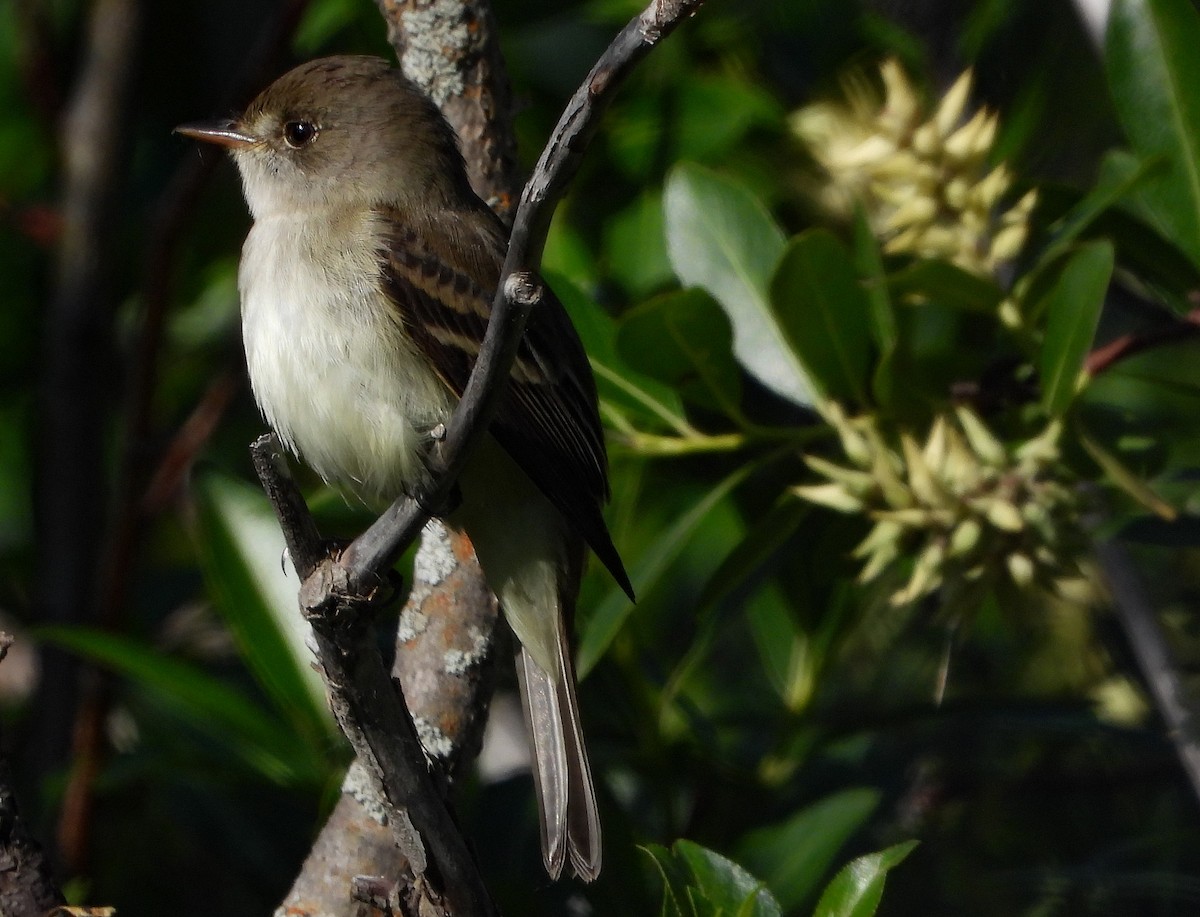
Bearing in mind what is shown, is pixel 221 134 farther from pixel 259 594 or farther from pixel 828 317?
pixel 828 317

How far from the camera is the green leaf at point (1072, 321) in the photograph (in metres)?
2.55

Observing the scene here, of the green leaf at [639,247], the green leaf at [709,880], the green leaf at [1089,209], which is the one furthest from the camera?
the green leaf at [639,247]

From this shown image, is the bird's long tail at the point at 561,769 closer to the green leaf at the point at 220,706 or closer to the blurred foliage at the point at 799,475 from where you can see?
the blurred foliage at the point at 799,475

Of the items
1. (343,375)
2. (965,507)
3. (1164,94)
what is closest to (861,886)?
(965,507)

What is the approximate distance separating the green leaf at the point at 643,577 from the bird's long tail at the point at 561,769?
55mm

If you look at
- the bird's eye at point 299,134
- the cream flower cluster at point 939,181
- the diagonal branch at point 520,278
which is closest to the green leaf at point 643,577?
the cream flower cluster at point 939,181

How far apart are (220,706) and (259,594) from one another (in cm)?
25

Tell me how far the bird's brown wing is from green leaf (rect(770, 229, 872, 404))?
0.39m

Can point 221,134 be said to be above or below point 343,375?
above

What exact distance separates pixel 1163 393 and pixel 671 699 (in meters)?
1.98

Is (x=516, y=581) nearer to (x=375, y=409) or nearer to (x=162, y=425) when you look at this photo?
(x=375, y=409)

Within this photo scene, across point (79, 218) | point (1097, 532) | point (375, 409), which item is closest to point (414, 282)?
point (375, 409)

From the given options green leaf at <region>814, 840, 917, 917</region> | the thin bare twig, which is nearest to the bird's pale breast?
green leaf at <region>814, 840, 917, 917</region>

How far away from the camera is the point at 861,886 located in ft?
6.69
